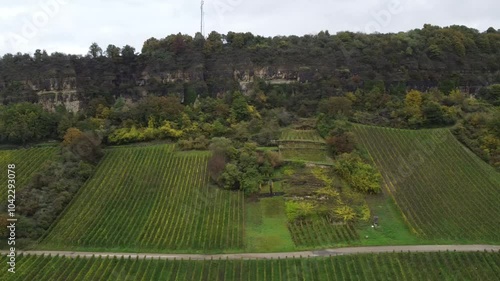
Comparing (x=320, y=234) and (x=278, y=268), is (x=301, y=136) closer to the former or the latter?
(x=320, y=234)

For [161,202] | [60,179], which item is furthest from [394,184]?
[60,179]

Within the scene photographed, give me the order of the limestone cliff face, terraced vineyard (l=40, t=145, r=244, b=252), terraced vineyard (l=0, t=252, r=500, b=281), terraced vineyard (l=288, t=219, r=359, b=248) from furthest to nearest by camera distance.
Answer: the limestone cliff face, terraced vineyard (l=40, t=145, r=244, b=252), terraced vineyard (l=288, t=219, r=359, b=248), terraced vineyard (l=0, t=252, r=500, b=281)

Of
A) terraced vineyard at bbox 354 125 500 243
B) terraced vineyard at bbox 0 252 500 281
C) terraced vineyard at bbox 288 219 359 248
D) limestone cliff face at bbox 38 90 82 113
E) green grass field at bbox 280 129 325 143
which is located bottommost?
terraced vineyard at bbox 0 252 500 281

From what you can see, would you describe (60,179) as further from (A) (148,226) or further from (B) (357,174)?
(B) (357,174)

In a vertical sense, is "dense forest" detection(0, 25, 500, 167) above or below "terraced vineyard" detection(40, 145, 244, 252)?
above

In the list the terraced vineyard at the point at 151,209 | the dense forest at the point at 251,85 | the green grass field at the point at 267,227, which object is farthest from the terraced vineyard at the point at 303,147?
the terraced vineyard at the point at 151,209

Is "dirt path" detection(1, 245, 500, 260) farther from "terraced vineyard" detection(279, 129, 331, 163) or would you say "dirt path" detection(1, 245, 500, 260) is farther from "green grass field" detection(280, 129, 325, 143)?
"green grass field" detection(280, 129, 325, 143)

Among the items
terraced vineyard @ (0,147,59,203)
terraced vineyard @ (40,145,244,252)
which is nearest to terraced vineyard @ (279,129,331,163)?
terraced vineyard @ (40,145,244,252)
